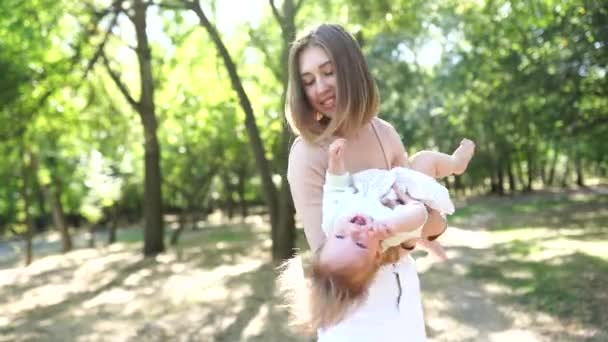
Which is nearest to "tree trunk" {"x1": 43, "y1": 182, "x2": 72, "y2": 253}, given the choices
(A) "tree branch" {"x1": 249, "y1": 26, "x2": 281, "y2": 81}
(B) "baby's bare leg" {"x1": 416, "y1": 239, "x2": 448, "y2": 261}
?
(A) "tree branch" {"x1": 249, "y1": 26, "x2": 281, "y2": 81}

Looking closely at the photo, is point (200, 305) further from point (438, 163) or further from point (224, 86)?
point (224, 86)

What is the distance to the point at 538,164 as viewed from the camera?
161 feet

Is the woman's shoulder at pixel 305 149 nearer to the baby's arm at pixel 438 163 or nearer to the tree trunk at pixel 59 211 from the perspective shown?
the baby's arm at pixel 438 163

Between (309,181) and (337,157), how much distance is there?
0.54 feet

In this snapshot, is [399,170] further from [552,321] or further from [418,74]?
[418,74]

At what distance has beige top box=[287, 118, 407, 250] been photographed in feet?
6.74

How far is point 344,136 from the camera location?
6.88 feet

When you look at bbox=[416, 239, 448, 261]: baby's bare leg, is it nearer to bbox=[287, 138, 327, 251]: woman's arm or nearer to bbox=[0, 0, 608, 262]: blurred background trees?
bbox=[287, 138, 327, 251]: woman's arm

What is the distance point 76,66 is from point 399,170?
1090 centimetres

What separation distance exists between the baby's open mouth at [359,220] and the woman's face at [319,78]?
347mm

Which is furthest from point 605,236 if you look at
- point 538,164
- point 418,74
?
point 538,164

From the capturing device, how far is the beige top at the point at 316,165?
2.05 m

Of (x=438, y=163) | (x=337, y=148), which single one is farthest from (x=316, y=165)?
(x=438, y=163)

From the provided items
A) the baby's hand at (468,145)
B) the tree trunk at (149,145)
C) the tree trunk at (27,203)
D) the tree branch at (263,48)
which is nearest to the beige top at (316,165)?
the baby's hand at (468,145)
